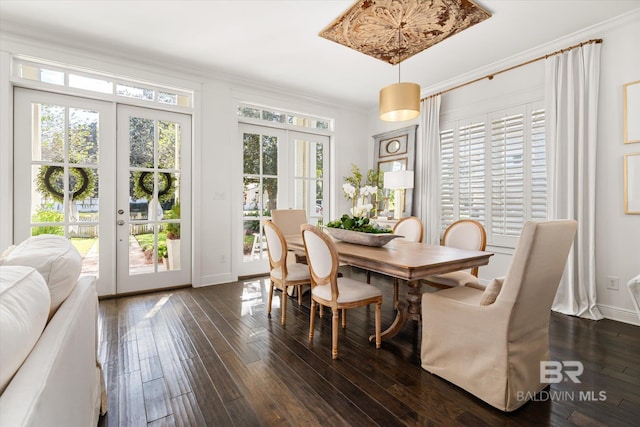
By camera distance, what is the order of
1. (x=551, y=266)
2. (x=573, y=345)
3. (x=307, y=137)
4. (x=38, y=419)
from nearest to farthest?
(x=38, y=419) → (x=551, y=266) → (x=573, y=345) → (x=307, y=137)

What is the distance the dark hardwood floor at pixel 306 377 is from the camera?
1598 mm

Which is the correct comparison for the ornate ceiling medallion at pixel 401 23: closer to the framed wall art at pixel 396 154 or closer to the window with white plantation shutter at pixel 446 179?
the window with white plantation shutter at pixel 446 179

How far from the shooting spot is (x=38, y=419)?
1.97 feet

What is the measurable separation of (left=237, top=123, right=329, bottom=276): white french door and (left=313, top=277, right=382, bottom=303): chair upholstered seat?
2.42 m

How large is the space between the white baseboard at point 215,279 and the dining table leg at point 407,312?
2.45 m

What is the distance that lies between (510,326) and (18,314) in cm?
194

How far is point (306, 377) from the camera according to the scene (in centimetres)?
196

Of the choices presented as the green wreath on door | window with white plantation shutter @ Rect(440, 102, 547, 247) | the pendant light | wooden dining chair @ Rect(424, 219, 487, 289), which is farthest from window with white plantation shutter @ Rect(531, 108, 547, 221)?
the green wreath on door

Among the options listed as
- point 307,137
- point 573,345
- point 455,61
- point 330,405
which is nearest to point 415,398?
point 330,405

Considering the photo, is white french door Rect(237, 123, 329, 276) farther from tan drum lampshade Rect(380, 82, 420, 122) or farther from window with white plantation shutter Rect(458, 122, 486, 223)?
tan drum lampshade Rect(380, 82, 420, 122)

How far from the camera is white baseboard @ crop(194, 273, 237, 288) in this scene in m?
4.09

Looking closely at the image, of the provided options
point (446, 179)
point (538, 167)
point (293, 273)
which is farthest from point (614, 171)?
point (293, 273)

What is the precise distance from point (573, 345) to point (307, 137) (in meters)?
4.16

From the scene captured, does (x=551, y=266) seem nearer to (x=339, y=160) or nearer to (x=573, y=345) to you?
(x=573, y=345)
